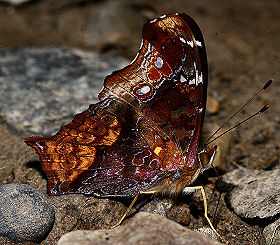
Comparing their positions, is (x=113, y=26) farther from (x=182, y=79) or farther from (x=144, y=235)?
(x=144, y=235)

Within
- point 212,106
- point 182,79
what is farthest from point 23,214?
point 212,106

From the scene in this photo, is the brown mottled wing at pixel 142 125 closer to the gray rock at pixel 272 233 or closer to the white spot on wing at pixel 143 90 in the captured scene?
the white spot on wing at pixel 143 90

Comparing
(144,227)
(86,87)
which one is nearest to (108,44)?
(86,87)

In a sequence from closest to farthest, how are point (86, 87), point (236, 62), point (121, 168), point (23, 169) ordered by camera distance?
point (121, 168), point (23, 169), point (86, 87), point (236, 62)

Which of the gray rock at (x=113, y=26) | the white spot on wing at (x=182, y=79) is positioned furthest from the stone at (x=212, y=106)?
the white spot on wing at (x=182, y=79)

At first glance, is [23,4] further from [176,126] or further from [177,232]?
[177,232]

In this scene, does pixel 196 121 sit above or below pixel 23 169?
above
